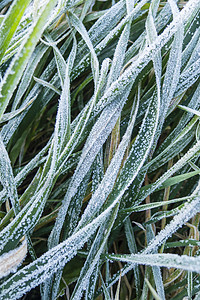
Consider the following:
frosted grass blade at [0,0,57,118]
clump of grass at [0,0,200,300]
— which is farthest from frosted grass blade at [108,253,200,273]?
frosted grass blade at [0,0,57,118]

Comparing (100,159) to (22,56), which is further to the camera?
(100,159)

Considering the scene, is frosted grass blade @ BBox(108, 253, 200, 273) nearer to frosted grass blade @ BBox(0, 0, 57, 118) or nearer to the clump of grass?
the clump of grass

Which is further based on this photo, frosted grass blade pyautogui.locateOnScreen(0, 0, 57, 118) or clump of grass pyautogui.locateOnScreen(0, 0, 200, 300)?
clump of grass pyautogui.locateOnScreen(0, 0, 200, 300)

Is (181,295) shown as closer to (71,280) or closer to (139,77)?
(71,280)

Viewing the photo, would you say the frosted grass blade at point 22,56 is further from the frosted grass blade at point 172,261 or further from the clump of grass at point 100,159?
the frosted grass blade at point 172,261

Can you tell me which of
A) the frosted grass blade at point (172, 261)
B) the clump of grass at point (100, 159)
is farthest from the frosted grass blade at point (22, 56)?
the frosted grass blade at point (172, 261)

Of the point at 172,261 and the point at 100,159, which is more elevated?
the point at 100,159

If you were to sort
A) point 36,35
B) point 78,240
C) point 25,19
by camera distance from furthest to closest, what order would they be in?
point 25,19 → point 78,240 → point 36,35

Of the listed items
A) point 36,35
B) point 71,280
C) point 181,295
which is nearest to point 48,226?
point 71,280
